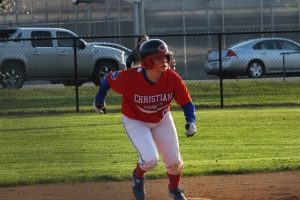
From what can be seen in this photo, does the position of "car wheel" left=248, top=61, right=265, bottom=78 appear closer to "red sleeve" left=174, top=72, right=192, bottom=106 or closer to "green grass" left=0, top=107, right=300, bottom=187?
"green grass" left=0, top=107, right=300, bottom=187

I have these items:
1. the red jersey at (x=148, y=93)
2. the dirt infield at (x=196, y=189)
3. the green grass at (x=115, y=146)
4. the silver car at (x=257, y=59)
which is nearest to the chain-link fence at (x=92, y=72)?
the silver car at (x=257, y=59)

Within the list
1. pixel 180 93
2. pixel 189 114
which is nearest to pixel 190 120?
pixel 189 114

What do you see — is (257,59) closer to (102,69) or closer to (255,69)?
(255,69)

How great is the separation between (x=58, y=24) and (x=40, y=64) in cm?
1247

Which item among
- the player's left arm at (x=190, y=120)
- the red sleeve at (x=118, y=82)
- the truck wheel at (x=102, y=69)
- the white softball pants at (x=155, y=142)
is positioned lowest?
the truck wheel at (x=102, y=69)

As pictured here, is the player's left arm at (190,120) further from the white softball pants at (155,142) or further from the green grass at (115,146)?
the green grass at (115,146)

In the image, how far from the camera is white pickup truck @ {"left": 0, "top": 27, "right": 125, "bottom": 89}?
23094 millimetres

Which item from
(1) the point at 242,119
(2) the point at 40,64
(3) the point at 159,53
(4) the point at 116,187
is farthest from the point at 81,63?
(3) the point at 159,53

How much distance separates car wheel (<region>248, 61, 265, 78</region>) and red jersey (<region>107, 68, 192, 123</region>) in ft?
60.3

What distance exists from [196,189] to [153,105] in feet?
5.23

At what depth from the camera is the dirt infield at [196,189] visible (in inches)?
347

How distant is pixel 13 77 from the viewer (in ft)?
76.4

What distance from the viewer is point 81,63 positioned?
2406 cm

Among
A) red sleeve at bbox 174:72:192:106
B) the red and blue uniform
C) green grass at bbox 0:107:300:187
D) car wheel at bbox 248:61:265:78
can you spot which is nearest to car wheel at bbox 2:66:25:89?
green grass at bbox 0:107:300:187
